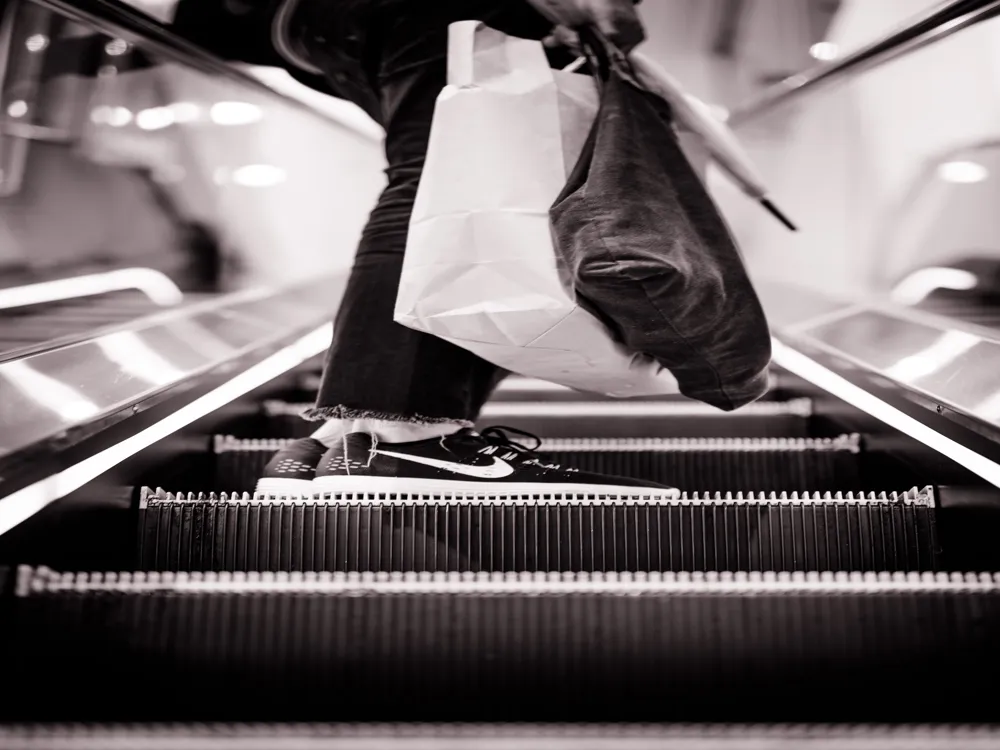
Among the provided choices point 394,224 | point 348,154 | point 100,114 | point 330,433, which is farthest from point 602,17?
point 348,154

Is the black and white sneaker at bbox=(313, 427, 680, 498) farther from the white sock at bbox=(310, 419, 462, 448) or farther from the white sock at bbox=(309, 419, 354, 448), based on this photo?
the white sock at bbox=(309, 419, 354, 448)

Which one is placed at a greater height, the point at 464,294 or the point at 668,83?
the point at 668,83

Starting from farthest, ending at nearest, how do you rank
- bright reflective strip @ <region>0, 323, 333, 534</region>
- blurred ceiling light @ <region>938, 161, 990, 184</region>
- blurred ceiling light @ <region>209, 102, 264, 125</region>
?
1. blurred ceiling light @ <region>209, 102, 264, 125</region>
2. blurred ceiling light @ <region>938, 161, 990, 184</region>
3. bright reflective strip @ <region>0, 323, 333, 534</region>

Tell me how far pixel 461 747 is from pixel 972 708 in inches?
26.1

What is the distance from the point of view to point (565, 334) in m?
1.47

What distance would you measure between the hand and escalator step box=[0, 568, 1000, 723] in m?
0.98

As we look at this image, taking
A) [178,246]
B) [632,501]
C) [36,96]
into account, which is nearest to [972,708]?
[632,501]

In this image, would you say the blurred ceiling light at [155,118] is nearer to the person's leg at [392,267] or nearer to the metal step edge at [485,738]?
the person's leg at [392,267]

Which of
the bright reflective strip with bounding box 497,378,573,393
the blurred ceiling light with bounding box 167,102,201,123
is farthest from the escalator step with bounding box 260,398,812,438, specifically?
the blurred ceiling light with bounding box 167,102,201,123

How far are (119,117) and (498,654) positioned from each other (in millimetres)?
3326

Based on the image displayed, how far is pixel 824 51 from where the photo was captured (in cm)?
472

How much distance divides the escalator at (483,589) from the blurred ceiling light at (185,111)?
2.03 m

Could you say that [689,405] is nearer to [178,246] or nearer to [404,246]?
[404,246]

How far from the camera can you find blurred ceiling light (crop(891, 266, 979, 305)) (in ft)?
8.82
